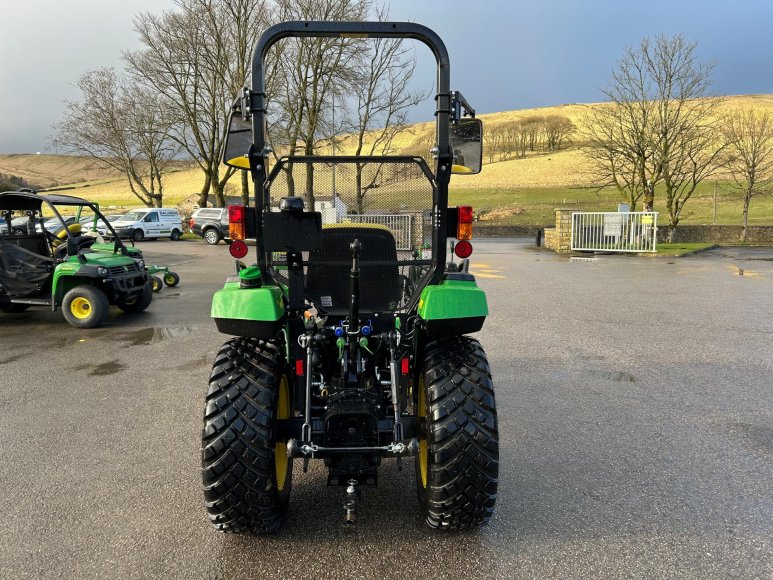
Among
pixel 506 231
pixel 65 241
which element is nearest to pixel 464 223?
pixel 65 241

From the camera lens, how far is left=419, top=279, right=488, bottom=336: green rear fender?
10.7 ft

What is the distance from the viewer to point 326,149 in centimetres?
3334

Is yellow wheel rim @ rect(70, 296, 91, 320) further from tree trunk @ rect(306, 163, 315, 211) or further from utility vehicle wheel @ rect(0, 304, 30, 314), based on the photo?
tree trunk @ rect(306, 163, 315, 211)

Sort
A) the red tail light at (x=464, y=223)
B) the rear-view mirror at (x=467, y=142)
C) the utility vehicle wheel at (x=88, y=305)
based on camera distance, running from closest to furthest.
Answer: the rear-view mirror at (x=467, y=142) → the red tail light at (x=464, y=223) → the utility vehicle wheel at (x=88, y=305)

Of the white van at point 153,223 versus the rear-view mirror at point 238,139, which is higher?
the rear-view mirror at point 238,139

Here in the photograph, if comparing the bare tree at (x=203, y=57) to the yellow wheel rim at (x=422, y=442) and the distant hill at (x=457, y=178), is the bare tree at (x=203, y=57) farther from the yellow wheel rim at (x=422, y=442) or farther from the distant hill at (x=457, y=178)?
the yellow wheel rim at (x=422, y=442)

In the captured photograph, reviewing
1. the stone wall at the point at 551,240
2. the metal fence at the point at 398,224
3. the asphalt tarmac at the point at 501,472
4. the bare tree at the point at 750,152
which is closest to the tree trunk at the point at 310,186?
the metal fence at the point at 398,224

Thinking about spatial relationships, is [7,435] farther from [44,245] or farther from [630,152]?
[630,152]

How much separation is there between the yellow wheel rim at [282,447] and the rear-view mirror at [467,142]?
1636 mm

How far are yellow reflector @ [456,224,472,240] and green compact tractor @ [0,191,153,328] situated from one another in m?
7.32

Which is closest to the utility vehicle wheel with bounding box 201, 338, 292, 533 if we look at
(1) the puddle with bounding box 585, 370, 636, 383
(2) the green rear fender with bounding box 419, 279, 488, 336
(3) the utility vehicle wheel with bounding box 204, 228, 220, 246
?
(2) the green rear fender with bounding box 419, 279, 488, 336

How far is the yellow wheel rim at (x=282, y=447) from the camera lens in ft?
10.7

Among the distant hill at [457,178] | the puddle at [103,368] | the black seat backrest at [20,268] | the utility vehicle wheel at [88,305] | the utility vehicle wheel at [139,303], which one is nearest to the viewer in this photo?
the puddle at [103,368]

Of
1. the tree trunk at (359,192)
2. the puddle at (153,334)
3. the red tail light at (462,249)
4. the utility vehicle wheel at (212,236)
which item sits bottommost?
the puddle at (153,334)
